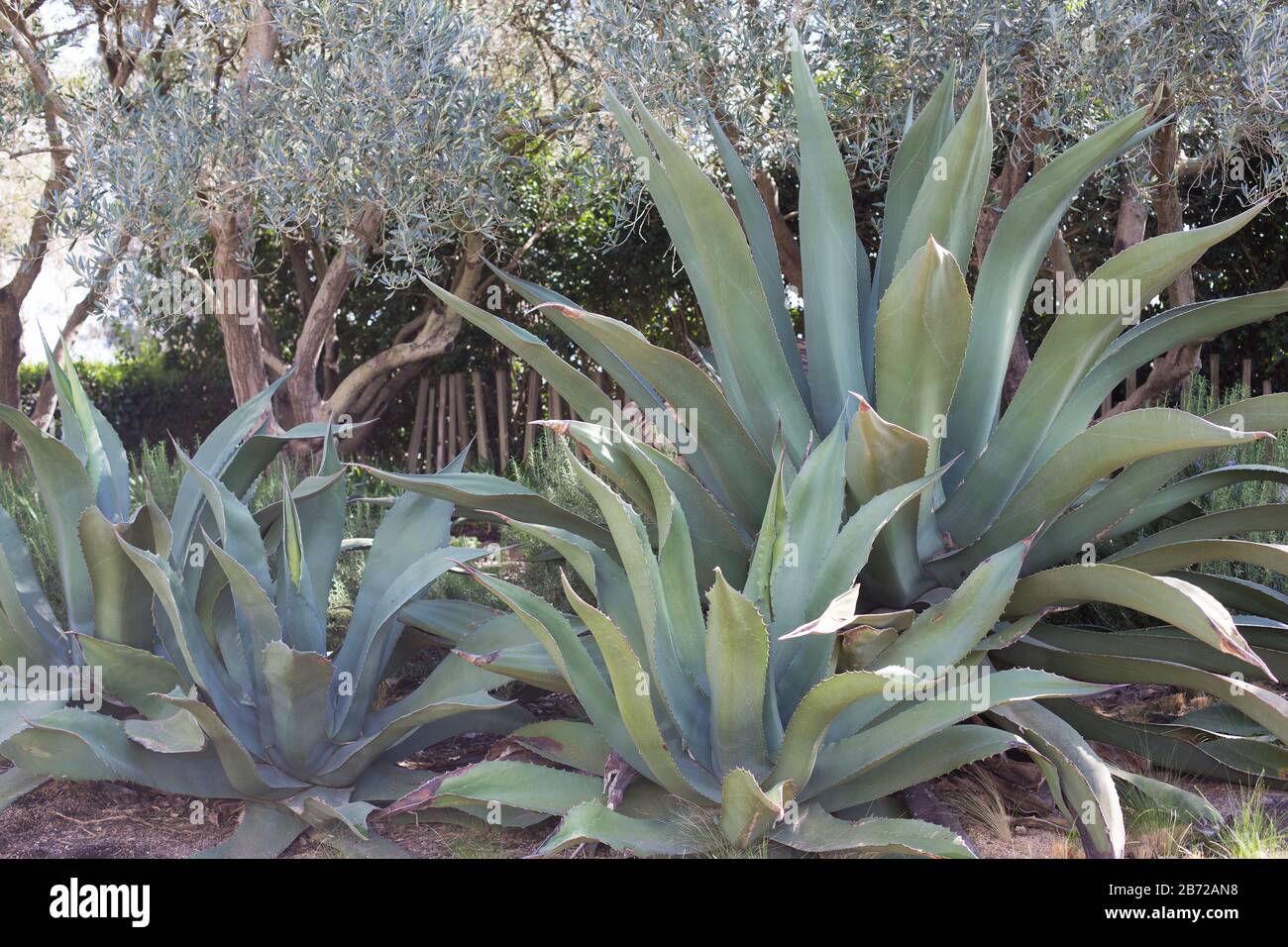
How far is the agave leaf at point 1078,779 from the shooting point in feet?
6.29

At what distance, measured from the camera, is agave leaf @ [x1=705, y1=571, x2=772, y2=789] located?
1.93 metres

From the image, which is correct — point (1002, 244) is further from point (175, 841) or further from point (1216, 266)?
point (1216, 266)

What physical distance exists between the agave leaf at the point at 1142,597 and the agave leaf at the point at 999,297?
39cm

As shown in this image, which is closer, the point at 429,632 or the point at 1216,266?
the point at 429,632

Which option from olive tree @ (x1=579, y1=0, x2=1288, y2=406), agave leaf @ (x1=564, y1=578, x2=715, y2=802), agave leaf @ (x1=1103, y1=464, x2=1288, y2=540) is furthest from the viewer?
olive tree @ (x1=579, y1=0, x2=1288, y2=406)

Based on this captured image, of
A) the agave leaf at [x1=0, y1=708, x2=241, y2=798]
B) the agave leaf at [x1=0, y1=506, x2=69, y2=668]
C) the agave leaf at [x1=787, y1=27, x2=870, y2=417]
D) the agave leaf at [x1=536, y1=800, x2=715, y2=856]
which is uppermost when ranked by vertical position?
the agave leaf at [x1=787, y1=27, x2=870, y2=417]

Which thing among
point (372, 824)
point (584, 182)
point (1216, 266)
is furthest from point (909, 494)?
point (1216, 266)

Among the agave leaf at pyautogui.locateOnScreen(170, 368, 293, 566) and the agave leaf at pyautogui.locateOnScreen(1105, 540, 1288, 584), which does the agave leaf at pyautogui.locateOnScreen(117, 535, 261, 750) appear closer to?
the agave leaf at pyautogui.locateOnScreen(170, 368, 293, 566)

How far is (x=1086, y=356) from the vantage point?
2.47 metres

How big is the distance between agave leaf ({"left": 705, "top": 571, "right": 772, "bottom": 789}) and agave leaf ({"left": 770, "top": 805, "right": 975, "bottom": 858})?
14cm

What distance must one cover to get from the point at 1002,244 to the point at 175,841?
8.10 feet

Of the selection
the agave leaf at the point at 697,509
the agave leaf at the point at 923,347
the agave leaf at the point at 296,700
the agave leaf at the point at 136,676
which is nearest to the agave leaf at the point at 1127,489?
the agave leaf at the point at 923,347

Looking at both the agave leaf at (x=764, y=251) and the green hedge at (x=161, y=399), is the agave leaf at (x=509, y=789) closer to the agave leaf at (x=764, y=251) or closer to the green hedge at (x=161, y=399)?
the agave leaf at (x=764, y=251)
